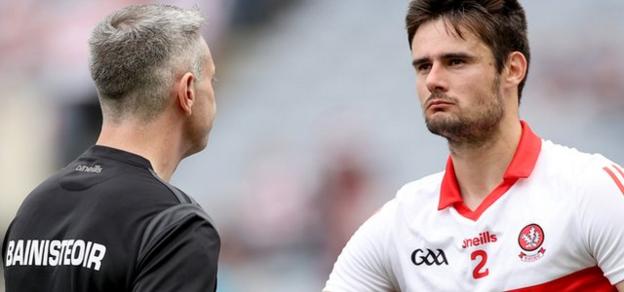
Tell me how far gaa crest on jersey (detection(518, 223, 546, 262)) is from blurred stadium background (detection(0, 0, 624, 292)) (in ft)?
11.4

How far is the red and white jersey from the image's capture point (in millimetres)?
2715

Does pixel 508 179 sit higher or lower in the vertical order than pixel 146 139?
lower

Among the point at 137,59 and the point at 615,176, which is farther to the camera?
the point at 615,176

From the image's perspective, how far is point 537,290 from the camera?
2.77 meters

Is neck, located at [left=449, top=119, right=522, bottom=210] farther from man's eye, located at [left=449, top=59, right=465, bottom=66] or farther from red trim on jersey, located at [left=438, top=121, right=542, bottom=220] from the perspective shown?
man's eye, located at [left=449, top=59, right=465, bottom=66]

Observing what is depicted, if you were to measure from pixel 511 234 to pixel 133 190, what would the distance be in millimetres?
1063

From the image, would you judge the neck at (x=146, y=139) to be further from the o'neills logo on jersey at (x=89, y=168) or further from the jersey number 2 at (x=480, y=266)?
the jersey number 2 at (x=480, y=266)

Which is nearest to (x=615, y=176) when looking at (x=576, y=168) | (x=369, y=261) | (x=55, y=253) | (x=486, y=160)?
(x=576, y=168)

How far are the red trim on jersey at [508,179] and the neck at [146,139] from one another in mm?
900

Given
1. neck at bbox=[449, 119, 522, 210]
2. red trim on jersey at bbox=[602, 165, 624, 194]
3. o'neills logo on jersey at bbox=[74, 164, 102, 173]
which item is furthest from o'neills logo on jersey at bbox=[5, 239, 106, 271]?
red trim on jersey at bbox=[602, 165, 624, 194]

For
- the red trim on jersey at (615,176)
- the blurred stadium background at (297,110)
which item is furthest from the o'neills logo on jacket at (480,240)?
the blurred stadium background at (297,110)

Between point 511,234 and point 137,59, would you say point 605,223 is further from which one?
point 137,59

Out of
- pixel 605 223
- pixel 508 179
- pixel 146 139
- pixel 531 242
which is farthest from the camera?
pixel 508 179

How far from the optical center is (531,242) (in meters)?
2.80
